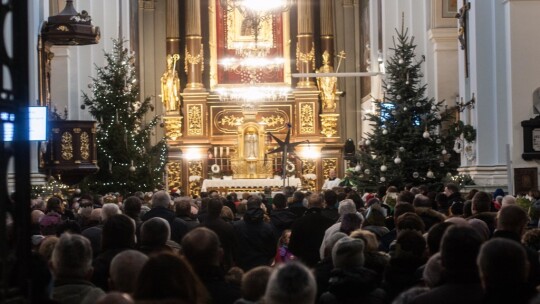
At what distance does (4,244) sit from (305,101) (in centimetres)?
3529

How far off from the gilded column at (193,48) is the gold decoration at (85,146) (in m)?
17.1

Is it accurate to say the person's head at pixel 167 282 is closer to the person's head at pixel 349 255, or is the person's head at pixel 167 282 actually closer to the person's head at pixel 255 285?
the person's head at pixel 255 285

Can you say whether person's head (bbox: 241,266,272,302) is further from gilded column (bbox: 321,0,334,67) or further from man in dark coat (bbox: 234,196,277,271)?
gilded column (bbox: 321,0,334,67)

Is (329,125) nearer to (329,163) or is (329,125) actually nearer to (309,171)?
(329,163)

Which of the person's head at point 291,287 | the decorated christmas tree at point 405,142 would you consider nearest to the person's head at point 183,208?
the person's head at point 291,287

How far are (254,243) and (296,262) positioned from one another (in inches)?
294

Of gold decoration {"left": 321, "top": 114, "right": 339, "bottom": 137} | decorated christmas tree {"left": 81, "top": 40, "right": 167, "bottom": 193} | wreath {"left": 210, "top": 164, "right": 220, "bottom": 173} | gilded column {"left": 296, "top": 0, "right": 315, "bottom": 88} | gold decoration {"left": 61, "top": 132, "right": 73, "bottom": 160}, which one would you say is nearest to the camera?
gold decoration {"left": 61, "top": 132, "right": 73, "bottom": 160}

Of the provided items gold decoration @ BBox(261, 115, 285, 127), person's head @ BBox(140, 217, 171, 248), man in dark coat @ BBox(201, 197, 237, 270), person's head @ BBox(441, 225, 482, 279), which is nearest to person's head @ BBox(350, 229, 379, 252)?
person's head @ BBox(140, 217, 171, 248)

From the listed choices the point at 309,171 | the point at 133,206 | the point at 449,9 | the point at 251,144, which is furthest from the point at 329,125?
the point at 133,206

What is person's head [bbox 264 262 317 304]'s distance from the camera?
5.44 metres

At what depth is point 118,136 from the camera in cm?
2892

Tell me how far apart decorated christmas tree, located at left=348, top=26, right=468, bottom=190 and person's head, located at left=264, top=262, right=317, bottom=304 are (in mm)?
21209

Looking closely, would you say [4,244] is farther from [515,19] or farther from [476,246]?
[515,19]

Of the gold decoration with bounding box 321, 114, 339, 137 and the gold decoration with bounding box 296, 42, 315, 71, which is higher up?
the gold decoration with bounding box 296, 42, 315, 71
